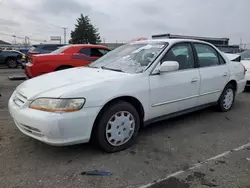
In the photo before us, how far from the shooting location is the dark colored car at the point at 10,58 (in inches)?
634

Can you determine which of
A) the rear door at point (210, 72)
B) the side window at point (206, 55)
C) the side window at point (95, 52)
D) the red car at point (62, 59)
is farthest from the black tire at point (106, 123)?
the side window at point (95, 52)

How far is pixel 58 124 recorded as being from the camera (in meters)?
2.56

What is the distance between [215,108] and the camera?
16.3ft

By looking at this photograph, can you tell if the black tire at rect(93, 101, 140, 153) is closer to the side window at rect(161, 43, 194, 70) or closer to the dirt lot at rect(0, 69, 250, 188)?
the dirt lot at rect(0, 69, 250, 188)

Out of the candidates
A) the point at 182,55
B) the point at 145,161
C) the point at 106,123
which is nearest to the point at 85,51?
the point at 182,55

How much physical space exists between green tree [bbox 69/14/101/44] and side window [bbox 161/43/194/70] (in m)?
47.8

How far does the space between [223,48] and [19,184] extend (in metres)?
16.7

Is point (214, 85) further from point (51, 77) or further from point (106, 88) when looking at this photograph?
point (51, 77)

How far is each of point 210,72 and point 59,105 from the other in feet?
9.41

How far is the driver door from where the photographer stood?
11.1 feet

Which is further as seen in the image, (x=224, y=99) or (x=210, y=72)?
(x=224, y=99)

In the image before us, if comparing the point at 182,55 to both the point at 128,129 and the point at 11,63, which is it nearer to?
the point at 128,129

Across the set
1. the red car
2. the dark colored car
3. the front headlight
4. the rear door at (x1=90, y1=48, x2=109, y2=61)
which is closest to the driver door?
the front headlight

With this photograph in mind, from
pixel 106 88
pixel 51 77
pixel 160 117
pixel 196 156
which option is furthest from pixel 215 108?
pixel 51 77
